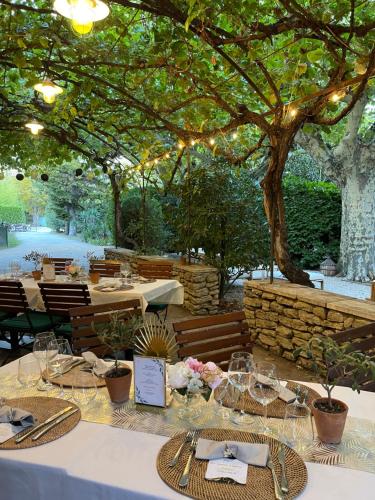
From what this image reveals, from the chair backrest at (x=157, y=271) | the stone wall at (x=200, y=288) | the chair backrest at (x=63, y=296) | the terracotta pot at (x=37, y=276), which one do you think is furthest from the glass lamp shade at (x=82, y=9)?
the stone wall at (x=200, y=288)

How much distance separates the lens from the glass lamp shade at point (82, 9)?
6.43 feet

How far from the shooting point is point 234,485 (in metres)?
1.15

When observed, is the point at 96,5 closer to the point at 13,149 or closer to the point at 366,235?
the point at 13,149

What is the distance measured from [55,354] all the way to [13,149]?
7.72 m

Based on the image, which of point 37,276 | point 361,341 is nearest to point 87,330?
point 361,341

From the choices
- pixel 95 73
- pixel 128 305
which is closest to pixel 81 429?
pixel 128 305

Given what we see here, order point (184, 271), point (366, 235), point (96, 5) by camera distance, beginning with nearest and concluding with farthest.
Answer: point (96, 5) < point (184, 271) < point (366, 235)

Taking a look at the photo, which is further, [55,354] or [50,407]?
[55,354]

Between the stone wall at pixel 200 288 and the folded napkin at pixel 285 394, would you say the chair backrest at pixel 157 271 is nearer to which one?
the stone wall at pixel 200 288

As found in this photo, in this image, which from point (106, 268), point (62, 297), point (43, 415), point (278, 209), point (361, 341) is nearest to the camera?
point (43, 415)

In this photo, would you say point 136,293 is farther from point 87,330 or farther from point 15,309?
point 87,330

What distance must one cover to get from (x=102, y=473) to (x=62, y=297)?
310 centimetres

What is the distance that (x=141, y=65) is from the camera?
4.34 m

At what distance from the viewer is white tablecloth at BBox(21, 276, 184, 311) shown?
415cm
